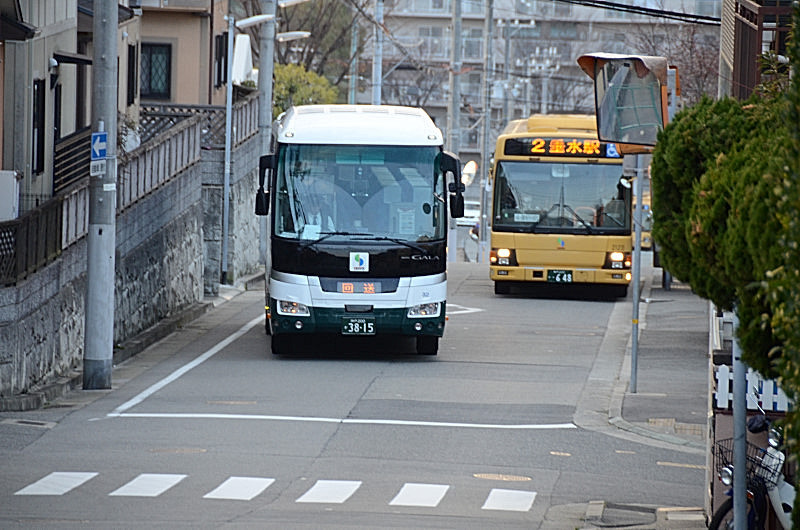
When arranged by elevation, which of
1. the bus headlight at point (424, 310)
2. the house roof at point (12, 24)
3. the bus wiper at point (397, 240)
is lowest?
the bus headlight at point (424, 310)

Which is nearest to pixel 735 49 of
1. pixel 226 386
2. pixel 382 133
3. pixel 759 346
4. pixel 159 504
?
pixel 382 133

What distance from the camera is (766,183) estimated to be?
5957 millimetres

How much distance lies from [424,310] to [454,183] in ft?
5.86

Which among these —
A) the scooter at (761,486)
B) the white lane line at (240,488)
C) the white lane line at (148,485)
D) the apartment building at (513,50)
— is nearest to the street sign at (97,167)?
the white lane line at (148,485)

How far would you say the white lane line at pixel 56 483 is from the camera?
11.8 m

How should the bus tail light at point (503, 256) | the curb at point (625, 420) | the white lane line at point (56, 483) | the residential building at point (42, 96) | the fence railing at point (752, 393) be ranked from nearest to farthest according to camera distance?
the fence railing at point (752, 393) → the white lane line at point (56, 483) → the curb at point (625, 420) → the residential building at point (42, 96) → the bus tail light at point (503, 256)

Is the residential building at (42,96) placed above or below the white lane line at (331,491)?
above

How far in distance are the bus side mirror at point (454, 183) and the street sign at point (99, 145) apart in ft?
15.8

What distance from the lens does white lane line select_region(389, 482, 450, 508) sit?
11.7 metres

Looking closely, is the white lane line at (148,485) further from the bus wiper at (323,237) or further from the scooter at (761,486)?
the bus wiper at (323,237)

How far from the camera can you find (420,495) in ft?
39.4

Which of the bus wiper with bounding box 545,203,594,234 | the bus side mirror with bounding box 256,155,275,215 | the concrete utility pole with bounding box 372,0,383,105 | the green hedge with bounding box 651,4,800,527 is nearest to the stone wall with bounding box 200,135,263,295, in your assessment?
the bus wiper with bounding box 545,203,594,234

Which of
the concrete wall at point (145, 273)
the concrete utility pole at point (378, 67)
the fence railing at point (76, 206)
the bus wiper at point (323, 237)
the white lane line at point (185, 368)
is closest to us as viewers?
the fence railing at point (76, 206)

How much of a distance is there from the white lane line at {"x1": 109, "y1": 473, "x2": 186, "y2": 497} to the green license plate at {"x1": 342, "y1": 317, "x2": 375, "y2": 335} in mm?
7419
